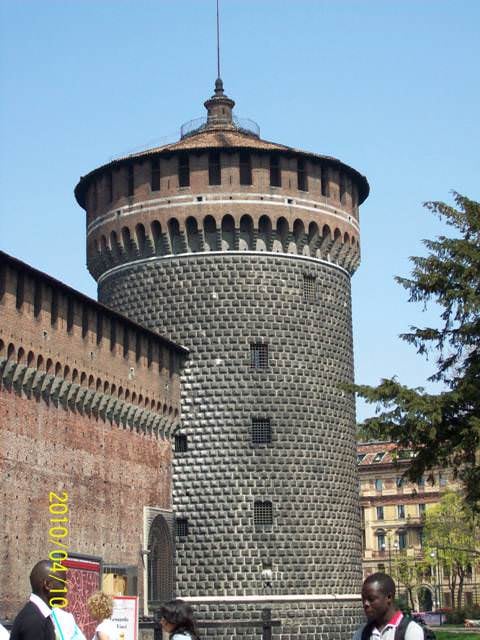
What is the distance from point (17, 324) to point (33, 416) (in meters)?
2.38

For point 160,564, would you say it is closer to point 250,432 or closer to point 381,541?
point 250,432

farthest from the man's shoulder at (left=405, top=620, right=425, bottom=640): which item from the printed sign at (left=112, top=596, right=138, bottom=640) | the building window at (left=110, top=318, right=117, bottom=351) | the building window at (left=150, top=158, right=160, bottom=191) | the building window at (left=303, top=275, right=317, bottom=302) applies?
the building window at (left=150, top=158, right=160, bottom=191)

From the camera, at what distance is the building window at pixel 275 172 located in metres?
38.0

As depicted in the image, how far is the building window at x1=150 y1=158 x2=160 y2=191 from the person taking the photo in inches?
1501

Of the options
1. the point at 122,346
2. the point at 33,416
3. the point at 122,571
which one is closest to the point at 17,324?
the point at 33,416

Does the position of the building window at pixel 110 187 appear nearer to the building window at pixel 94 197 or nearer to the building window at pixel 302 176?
the building window at pixel 94 197

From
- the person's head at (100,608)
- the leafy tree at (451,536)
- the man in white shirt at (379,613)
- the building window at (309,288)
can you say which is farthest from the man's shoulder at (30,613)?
the leafy tree at (451,536)

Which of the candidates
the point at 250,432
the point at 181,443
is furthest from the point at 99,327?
the point at 250,432

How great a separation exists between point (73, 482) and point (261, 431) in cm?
760

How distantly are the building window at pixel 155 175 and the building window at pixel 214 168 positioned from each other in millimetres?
1766

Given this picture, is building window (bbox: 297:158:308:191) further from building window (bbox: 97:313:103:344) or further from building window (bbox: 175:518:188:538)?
building window (bbox: 175:518:188:538)

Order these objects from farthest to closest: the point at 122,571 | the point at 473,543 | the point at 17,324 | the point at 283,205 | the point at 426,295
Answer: the point at 473,543 → the point at 283,205 → the point at 122,571 → the point at 17,324 → the point at 426,295

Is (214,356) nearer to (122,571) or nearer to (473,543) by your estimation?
(122,571)

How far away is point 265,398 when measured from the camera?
119 feet
